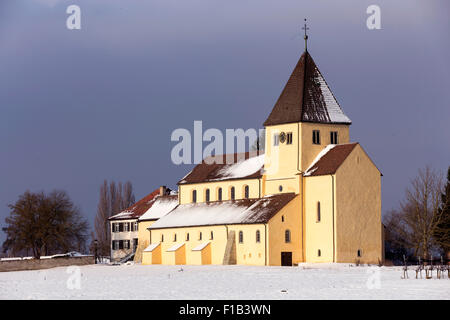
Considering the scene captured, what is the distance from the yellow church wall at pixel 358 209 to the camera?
79.9 metres

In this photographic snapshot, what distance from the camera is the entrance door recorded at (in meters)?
81.6

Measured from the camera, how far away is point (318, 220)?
81.3m

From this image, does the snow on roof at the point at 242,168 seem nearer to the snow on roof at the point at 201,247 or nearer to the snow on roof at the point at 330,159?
the snow on roof at the point at 201,247

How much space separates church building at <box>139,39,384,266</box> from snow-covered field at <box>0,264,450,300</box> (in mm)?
8200

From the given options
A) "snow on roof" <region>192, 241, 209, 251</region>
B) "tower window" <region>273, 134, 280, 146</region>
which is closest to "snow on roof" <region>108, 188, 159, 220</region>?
"snow on roof" <region>192, 241, 209, 251</region>

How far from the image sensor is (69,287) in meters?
55.8

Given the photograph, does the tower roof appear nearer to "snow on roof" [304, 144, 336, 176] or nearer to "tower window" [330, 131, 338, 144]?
"tower window" [330, 131, 338, 144]

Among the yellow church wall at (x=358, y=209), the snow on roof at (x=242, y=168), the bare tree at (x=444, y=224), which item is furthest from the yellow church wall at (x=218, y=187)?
the bare tree at (x=444, y=224)

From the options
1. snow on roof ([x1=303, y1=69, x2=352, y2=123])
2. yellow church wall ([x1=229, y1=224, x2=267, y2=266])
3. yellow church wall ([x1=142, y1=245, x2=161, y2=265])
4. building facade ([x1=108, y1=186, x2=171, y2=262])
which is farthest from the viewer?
building facade ([x1=108, y1=186, x2=171, y2=262])

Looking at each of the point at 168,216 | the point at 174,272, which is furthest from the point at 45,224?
the point at 174,272

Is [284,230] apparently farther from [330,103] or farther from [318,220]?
[330,103]
